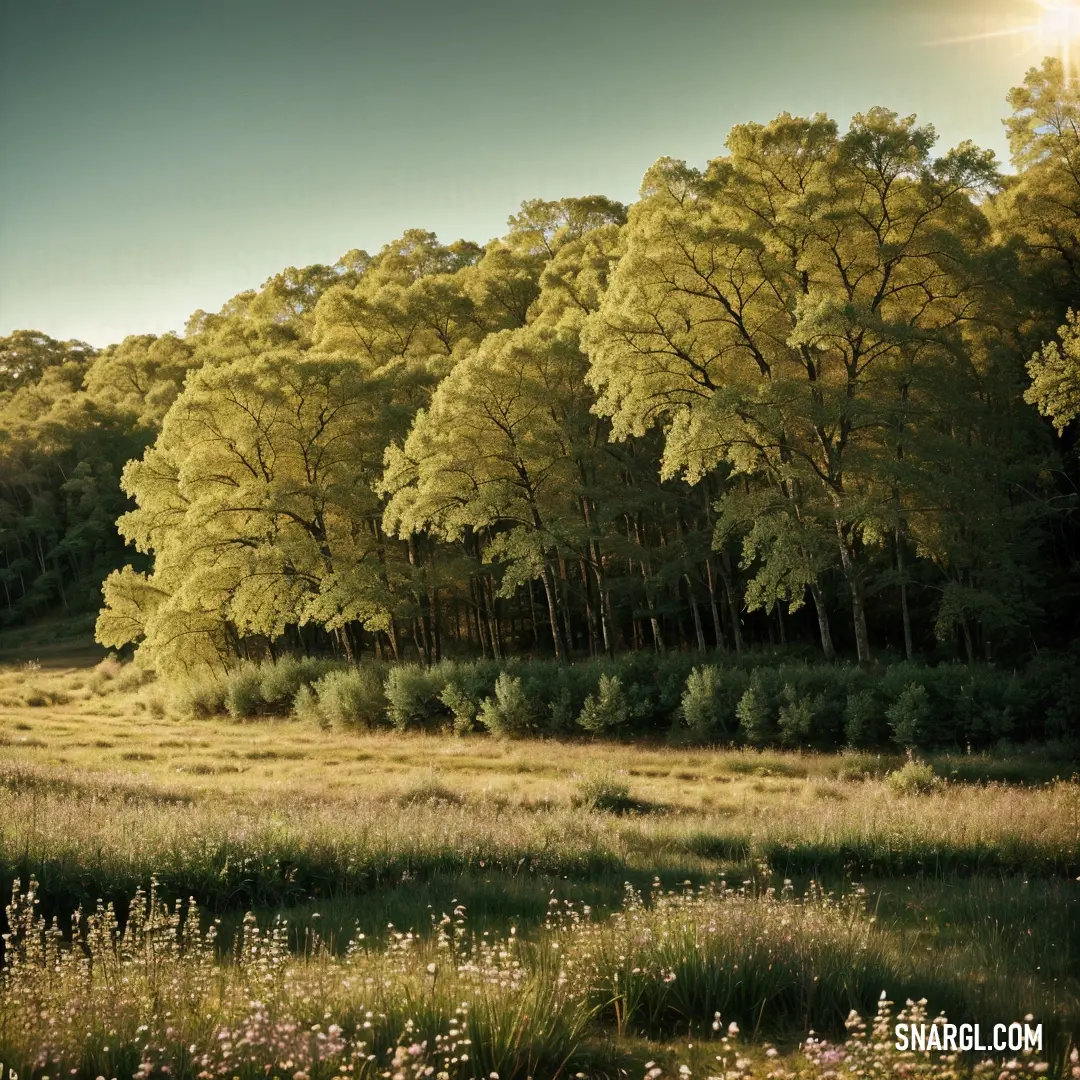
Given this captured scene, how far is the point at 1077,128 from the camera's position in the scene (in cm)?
2923

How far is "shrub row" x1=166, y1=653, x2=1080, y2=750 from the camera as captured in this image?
2072 cm

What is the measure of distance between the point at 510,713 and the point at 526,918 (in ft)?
60.0

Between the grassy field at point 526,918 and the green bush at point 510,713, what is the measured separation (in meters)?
6.66

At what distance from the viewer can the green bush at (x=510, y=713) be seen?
26156 millimetres

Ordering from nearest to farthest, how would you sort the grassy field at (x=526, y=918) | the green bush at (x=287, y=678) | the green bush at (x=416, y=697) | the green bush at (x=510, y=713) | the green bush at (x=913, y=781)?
1. the grassy field at (x=526, y=918)
2. the green bush at (x=913, y=781)
3. the green bush at (x=510, y=713)
4. the green bush at (x=416, y=697)
5. the green bush at (x=287, y=678)

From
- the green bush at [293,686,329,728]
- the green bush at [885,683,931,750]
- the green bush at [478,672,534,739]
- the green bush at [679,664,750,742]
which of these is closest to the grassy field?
the green bush at [885,683,931,750]

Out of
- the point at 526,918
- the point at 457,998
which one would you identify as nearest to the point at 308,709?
the point at 526,918

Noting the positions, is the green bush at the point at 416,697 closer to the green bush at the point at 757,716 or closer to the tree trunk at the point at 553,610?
the tree trunk at the point at 553,610

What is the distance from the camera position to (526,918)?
8.05m

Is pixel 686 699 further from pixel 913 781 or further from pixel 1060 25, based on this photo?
pixel 1060 25

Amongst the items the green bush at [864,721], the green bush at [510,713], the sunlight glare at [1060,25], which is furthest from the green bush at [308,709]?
the sunlight glare at [1060,25]

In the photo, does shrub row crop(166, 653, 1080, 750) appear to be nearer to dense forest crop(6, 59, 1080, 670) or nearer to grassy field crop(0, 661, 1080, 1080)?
dense forest crop(6, 59, 1080, 670)

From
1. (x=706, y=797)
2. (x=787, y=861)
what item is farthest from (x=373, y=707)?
(x=787, y=861)

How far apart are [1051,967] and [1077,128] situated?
32.4 metres
